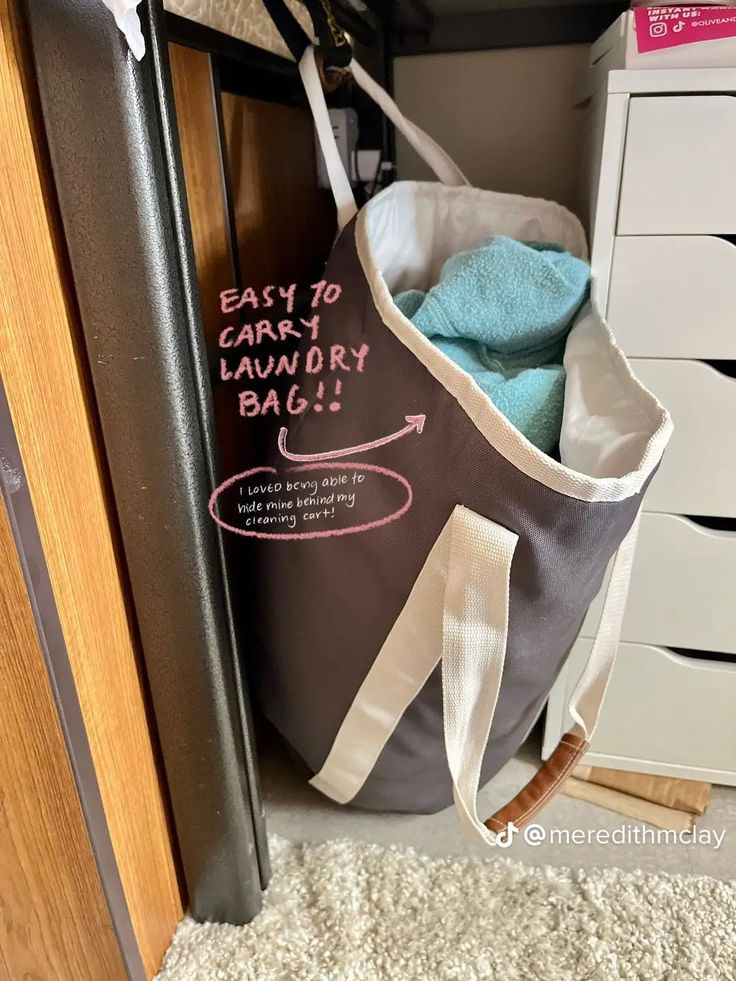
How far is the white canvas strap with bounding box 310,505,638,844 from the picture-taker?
0.63 m

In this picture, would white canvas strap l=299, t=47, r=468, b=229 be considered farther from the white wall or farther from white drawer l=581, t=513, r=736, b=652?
white drawer l=581, t=513, r=736, b=652

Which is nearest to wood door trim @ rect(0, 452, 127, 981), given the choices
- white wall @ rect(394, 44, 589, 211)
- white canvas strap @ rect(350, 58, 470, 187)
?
white canvas strap @ rect(350, 58, 470, 187)

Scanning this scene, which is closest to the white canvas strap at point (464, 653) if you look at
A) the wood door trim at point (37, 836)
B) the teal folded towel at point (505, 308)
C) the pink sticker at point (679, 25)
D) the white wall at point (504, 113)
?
the teal folded towel at point (505, 308)

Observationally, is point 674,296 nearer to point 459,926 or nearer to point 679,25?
point 679,25

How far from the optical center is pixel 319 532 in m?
0.73

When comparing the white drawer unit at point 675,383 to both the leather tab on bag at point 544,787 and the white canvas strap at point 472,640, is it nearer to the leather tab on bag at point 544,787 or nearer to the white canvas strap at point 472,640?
the leather tab on bag at point 544,787

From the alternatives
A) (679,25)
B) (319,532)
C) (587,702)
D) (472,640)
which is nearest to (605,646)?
(587,702)

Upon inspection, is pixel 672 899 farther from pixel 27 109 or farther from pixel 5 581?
pixel 27 109

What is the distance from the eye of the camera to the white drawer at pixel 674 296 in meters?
0.75

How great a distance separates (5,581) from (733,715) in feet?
2.64

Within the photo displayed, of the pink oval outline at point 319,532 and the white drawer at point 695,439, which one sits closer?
the pink oval outline at point 319,532

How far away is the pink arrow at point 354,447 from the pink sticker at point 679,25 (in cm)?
38

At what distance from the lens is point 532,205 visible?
848 mm

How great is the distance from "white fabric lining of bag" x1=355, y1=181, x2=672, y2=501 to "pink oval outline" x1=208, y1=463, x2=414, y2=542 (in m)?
0.09
